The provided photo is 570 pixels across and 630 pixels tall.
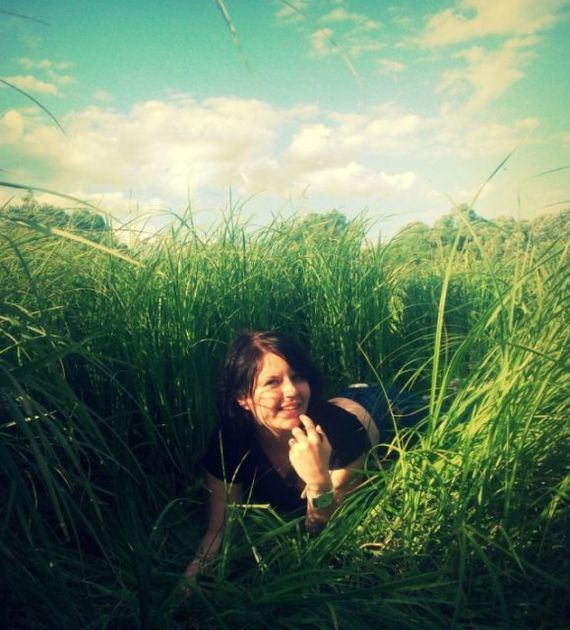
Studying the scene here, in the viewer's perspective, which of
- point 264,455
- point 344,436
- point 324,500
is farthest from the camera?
point 264,455

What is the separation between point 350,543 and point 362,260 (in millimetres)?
1501

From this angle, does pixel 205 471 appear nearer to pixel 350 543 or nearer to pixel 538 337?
pixel 350 543

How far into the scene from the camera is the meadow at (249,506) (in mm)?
967

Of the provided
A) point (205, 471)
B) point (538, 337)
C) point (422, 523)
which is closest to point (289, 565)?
point (422, 523)

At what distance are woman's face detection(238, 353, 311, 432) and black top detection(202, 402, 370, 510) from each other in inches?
3.7

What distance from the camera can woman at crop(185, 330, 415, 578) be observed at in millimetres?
1548

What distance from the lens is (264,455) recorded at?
1.72m

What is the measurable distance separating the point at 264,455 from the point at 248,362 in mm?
362

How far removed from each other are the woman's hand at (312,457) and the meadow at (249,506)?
120 mm

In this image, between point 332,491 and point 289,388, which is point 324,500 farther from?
point 289,388

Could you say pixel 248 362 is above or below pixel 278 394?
above

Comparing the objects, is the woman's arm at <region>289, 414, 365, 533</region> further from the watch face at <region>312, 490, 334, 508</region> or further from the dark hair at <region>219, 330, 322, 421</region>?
the dark hair at <region>219, 330, 322, 421</region>

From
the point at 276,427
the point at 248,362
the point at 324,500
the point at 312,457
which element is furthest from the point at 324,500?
the point at 248,362

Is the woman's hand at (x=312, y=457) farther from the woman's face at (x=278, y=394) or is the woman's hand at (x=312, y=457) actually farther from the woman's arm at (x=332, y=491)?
the woman's face at (x=278, y=394)
